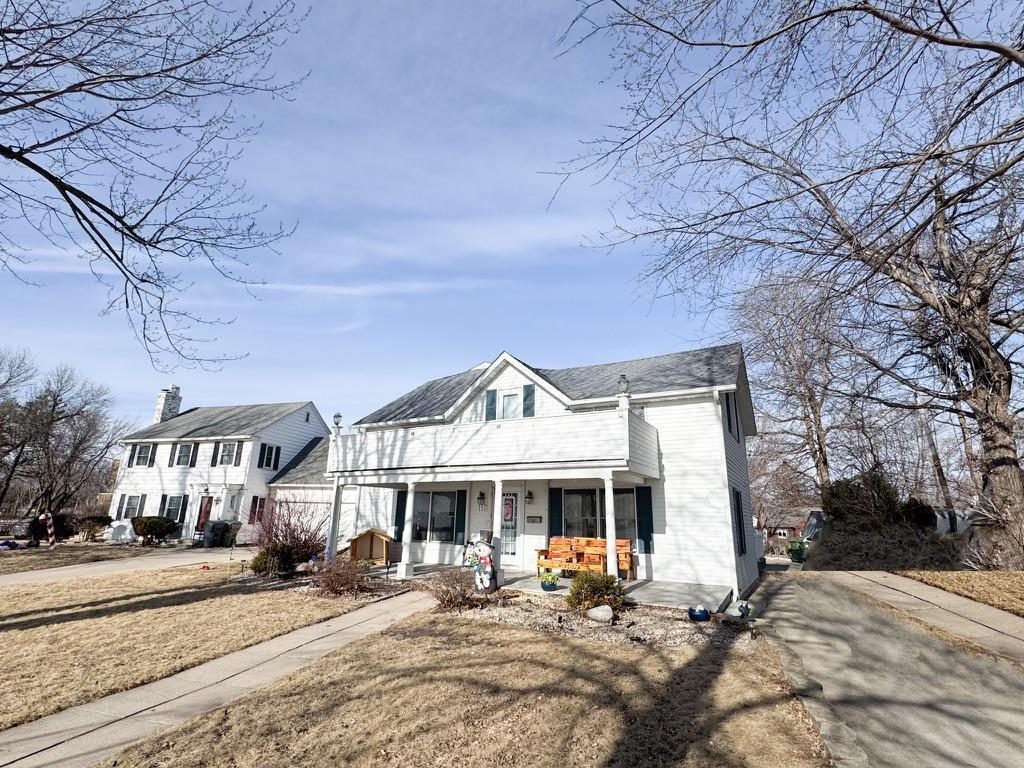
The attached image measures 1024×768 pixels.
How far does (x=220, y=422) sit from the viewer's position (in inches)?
1193

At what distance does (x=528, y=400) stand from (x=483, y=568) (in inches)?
237

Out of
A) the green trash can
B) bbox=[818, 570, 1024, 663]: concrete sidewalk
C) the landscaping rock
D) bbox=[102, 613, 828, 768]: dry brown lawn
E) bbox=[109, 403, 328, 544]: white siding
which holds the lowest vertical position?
the green trash can

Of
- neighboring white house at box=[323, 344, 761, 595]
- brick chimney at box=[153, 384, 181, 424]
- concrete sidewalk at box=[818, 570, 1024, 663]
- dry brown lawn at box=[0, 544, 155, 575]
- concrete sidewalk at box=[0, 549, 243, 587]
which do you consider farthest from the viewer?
brick chimney at box=[153, 384, 181, 424]

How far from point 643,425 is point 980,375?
751cm

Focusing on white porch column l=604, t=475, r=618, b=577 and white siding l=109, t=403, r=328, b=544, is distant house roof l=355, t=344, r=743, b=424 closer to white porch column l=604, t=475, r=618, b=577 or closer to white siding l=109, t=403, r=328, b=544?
white porch column l=604, t=475, r=618, b=577

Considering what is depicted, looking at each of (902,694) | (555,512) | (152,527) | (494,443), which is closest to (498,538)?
(494,443)

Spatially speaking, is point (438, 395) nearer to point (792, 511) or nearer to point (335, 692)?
point (335, 692)

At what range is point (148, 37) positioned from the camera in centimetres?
496

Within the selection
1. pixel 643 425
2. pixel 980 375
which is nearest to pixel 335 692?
pixel 643 425

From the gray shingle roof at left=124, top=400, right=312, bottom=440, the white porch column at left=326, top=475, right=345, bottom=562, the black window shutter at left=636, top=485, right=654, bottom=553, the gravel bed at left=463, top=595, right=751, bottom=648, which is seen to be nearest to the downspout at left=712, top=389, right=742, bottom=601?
the black window shutter at left=636, top=485, right=654, bottom=553

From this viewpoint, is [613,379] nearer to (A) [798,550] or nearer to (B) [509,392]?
(B) [509,392]

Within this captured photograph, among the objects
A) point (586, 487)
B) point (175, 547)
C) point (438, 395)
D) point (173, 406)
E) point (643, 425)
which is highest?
point (173, 406)

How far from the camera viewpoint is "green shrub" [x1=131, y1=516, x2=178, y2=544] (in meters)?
24.9

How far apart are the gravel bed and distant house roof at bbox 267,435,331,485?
1740 centimetres
